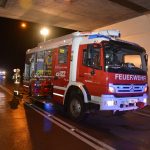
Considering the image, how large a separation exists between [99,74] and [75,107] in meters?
1.81

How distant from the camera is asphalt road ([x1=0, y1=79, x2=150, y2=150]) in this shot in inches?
254

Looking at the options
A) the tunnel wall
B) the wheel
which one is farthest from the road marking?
the tunnel wall

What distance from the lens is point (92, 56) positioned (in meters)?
8.91

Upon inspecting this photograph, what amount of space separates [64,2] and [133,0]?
350 cm

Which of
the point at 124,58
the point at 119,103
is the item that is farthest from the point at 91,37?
the point at 119,103

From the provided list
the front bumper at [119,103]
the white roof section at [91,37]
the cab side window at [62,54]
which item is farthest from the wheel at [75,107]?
the white roof section at [91,37]

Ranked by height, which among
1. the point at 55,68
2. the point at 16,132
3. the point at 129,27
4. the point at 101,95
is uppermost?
the point at 129,27

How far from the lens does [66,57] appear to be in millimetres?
10602

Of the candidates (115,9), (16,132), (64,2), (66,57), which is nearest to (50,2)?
(64,2)

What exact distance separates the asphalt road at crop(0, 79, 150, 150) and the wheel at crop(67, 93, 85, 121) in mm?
269

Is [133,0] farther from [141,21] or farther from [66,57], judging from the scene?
[66,57]

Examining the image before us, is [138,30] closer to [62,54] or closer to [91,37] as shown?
[62,54]

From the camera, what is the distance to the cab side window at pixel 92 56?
8703 mm

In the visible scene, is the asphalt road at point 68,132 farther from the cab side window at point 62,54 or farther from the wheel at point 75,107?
the cab side window at point 62,54
